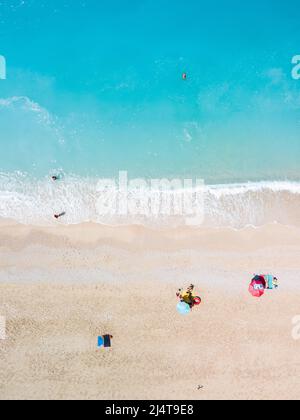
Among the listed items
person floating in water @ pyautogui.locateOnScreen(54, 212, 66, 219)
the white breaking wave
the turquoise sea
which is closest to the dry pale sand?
the white breaking wave

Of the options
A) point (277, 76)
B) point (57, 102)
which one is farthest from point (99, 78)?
point (277, 76)

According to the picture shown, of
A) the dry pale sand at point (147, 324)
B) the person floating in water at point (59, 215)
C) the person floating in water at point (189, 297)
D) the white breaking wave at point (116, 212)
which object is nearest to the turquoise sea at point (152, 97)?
the white breaking wave at point (116, 212)

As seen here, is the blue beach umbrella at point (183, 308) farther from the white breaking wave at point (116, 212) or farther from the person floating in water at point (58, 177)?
the person floating in water at point (58, 177)

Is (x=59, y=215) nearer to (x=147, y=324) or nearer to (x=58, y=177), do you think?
(x=58, y=177)

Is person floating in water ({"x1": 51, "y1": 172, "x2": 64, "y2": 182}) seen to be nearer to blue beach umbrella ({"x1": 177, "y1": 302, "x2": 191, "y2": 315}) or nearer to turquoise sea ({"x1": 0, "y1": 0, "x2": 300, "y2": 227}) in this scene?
turquoise sea ({"x1": 0, "y1": 0, "x2": 300, "y2": 227})

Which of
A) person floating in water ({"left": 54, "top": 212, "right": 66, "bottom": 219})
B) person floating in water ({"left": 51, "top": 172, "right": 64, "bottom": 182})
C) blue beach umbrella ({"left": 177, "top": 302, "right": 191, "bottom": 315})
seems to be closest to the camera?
blue beach umbrella ({"left": 177, "top": 302, "right": 191, "bottom": 315})

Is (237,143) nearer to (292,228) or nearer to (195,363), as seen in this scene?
(292,228)
